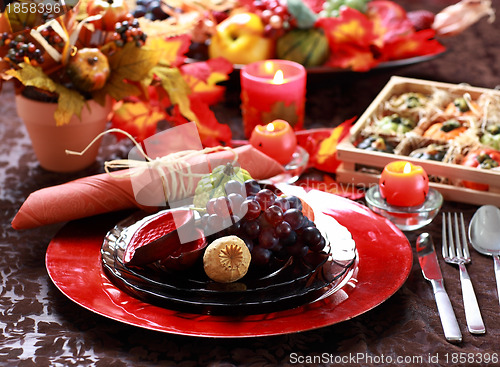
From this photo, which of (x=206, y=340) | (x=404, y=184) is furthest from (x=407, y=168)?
(x=206, y=340)

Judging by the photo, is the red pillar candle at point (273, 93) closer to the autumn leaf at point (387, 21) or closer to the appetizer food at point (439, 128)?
the appetizer food at point (439, 128)

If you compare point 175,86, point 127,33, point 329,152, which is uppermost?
point 127,33

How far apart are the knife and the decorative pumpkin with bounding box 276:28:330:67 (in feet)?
2.00

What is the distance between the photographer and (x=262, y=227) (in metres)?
0.75

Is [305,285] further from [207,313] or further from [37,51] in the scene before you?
[37,51]

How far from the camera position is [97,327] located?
2.38 feet

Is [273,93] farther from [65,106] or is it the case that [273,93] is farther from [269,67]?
[65,106]

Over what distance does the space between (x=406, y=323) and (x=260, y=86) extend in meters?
0.58

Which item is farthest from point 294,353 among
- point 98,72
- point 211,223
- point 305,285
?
point 98,72

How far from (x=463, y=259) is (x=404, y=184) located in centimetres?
14

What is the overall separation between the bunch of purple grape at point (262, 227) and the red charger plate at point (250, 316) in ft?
0.24

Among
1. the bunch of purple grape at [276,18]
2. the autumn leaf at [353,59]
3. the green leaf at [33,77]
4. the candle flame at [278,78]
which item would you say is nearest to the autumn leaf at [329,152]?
the candle flame at [278,78]

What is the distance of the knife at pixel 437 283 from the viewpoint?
0.71 m

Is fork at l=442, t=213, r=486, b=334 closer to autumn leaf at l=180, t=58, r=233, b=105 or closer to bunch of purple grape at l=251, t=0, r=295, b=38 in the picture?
autumn leaf at l=180, t=58, r=233, b=105
